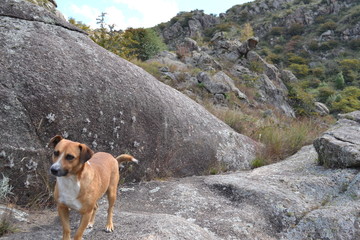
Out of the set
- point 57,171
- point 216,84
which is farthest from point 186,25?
point 57,171

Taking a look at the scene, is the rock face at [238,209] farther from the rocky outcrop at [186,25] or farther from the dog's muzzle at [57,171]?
the rocky outcrop at [186,25]

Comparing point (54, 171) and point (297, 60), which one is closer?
point (54, 171)

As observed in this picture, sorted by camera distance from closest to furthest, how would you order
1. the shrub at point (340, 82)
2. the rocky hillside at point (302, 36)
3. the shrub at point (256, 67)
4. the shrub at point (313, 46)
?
1. the shrub at point (256, 67)
2. the rocky hillside at point (302, 36)
3. the shrub at point (340, 82)
4. the shrub at point (313, 46)

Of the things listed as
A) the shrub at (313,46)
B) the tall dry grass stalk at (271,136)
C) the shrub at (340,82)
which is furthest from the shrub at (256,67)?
the shrub at (313,46)

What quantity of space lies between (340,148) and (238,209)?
2.70 m

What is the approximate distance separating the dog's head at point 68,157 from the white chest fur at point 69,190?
13cm

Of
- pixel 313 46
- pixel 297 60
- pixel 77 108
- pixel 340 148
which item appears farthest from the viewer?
pixel 313 46

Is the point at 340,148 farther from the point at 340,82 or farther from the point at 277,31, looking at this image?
the point at 277,31

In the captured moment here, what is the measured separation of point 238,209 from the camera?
185 inches

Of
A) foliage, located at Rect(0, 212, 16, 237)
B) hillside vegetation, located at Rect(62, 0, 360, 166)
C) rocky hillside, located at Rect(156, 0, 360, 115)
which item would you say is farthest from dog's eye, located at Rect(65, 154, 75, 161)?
rocky hillside, located at Rect(156, 0, 360, 115)

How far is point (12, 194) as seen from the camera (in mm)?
4195

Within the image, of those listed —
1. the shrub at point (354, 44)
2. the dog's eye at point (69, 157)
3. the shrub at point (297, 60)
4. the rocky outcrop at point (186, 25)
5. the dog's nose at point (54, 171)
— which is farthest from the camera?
the rocky outcrop at point (186, 25)

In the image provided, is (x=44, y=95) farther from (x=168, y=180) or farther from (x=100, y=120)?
(x=168, y=180)

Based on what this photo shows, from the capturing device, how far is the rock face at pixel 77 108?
4320 millimetres
